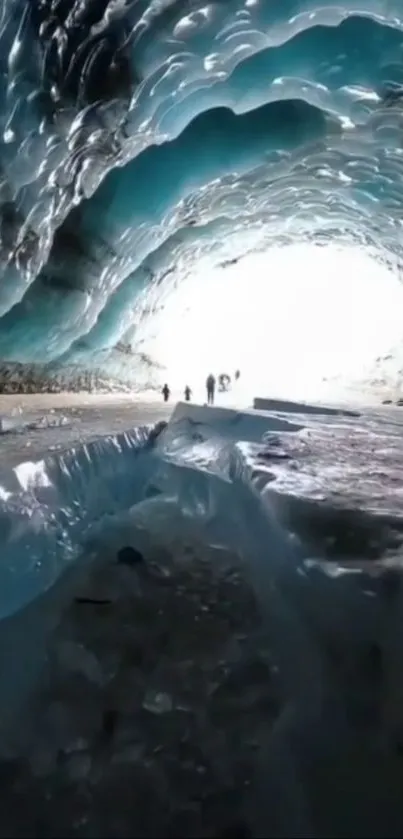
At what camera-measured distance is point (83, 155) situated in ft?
21.6

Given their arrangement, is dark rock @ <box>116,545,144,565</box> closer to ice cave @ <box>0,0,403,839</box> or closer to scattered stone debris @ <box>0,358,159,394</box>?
ice cave @ <box>0,0,403,839</box>

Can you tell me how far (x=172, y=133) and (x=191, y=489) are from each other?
4.81m

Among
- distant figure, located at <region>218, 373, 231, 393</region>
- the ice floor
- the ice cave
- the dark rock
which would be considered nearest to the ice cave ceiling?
the ice cave

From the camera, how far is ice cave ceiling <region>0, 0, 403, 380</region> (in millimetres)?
4863

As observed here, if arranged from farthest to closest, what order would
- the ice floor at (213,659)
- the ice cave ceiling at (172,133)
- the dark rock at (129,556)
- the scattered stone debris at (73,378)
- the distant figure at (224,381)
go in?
the distant figure at (224,381) < the scattered stone debris at (73,378) < the ice cave ceiling at (172,133) < the dark rock at (129,556) < the ice floor at (213,659)

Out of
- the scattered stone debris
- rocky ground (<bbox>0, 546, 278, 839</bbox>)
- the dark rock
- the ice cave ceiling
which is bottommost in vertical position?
rocky ground (<bbox>0, 546, 278, 839</bbox>)

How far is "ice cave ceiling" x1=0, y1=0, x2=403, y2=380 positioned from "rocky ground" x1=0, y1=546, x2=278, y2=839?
199 inches

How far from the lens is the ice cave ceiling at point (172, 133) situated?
4863mm

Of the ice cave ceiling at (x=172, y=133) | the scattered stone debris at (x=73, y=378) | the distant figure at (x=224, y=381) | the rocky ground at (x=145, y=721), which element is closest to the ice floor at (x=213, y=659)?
the rocky ground at (x=145, y=721)

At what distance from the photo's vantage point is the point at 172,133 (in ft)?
22.3

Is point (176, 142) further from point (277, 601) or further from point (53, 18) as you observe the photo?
point (277, 601)

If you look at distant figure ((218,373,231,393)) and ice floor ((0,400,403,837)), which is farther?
distant figure ((218,373,231,393))

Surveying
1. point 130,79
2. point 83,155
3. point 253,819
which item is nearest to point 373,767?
point 253,819

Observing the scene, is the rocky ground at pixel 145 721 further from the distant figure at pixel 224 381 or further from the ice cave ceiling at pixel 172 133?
the distant figure at pixel 224 381
